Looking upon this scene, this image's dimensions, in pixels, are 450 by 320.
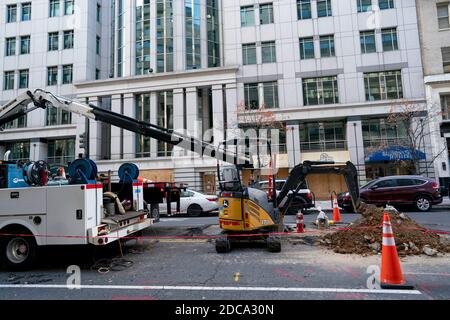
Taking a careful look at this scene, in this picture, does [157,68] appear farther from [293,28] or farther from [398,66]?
[398,66]

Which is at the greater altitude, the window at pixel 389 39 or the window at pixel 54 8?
the window at pixel 54 8

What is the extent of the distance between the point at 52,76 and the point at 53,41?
396 cm

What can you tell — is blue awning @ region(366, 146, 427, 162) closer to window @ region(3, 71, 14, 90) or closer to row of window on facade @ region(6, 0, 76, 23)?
row of window on facade @ region(6, 0, 76, 23)

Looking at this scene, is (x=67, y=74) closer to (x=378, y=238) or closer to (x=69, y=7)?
(x=69, y=7)

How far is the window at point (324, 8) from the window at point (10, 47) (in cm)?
3120

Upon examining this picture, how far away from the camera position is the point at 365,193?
585 inches

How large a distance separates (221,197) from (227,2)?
83.8 feet

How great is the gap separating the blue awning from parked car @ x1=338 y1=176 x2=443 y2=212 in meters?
7.99

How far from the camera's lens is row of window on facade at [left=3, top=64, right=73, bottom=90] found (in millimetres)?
29828

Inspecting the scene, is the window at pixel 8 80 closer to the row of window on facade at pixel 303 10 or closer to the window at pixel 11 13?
the window at pixel 11 13

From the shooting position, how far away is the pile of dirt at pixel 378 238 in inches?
249

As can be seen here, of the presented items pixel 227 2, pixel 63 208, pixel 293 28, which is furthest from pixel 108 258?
pixel 227 2

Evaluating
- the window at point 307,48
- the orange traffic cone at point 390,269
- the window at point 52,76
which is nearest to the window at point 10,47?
the window at point 52,76

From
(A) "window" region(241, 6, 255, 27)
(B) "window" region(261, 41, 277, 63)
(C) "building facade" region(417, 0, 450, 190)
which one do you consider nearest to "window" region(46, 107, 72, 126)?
(A) "window" region(241, 6, 255, 27)
